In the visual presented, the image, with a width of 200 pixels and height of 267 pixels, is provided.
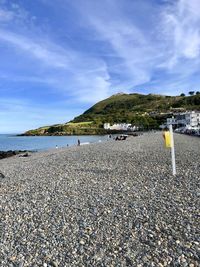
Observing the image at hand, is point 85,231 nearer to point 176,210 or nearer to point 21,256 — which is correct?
point 21,256

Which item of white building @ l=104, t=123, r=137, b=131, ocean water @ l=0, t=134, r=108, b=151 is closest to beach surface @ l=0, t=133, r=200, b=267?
ocean water @ l=0, t=134, r=108, b=151

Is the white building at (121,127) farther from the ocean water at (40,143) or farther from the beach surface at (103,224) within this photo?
the beach surface at (103,224)

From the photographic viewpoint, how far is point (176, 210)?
9.34 m

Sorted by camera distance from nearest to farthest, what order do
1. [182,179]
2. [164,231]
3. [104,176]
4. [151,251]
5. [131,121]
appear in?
[151,251] → [164,231] → [182,179] → [104,176] → [131,121]

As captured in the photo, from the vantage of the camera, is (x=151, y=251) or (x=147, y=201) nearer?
(x=151, y=251)

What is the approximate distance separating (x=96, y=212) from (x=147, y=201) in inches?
69.8

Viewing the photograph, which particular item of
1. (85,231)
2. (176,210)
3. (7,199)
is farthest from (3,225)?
(176,210)

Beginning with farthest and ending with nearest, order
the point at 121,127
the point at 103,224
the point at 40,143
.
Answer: the point at 121,127
the point at 40,143
the point at 103,224

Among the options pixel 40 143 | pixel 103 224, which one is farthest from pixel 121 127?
pixel 103 224

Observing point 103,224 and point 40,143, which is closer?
point 103,224

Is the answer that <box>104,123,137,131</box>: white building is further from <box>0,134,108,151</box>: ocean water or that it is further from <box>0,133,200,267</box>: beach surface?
<box>0,133,200,267</box>: beach surface

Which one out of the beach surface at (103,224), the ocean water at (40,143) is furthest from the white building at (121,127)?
the beach surface at (103,224)

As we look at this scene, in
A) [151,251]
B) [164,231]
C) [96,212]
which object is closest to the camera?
[151,251]

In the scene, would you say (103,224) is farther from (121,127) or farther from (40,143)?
(121,127)
